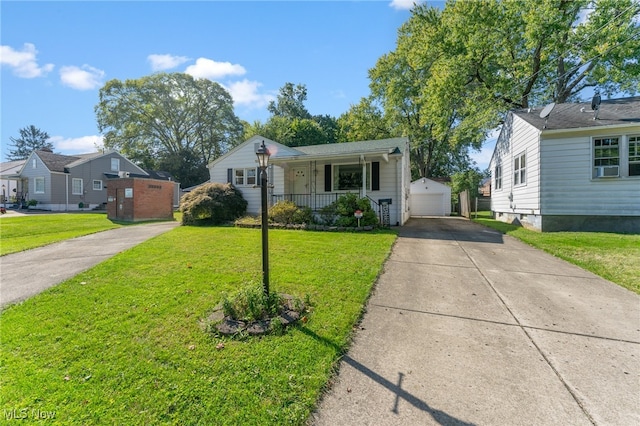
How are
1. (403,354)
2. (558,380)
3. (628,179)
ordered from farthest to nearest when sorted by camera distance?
(628,179)
(403,354)
(558,380)

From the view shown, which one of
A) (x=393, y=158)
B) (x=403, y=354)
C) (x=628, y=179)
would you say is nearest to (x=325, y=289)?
(x=403, y=354)

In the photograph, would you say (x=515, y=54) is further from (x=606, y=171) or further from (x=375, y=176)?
(x=375, y=176)

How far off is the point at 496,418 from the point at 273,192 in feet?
45.2

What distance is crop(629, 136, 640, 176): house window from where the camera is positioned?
9.55 meters

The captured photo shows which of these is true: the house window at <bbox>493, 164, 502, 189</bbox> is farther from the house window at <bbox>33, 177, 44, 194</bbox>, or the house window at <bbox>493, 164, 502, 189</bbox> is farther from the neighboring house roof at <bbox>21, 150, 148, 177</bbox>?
the house window at <bbox>33, 177, 44, 194</bbox>

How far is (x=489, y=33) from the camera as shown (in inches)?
664

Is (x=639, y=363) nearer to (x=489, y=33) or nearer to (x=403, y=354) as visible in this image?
(x=403, y=354)

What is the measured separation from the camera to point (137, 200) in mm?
16031

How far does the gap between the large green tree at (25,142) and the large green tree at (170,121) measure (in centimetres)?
3709

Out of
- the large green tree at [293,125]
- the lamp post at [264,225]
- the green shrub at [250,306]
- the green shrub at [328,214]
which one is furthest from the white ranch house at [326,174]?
the large green tree at [293,125]

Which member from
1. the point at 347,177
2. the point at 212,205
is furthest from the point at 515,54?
the point at 212,205

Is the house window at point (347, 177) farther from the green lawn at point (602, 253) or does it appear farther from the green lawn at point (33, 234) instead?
the green lawn at point (33, 234)

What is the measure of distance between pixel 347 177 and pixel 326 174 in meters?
1.08

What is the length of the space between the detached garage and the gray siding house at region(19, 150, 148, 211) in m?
26.2
